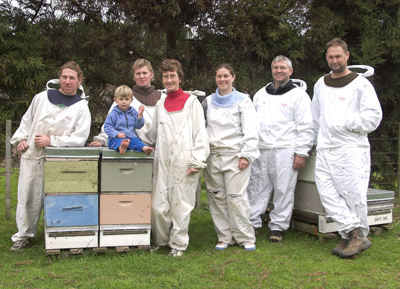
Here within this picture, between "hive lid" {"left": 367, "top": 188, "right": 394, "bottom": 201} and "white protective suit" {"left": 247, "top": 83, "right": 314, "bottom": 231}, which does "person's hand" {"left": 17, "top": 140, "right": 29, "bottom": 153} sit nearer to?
"white protective suit" {"left": 247, "top": 83, "right": 314, "bottom": 231}

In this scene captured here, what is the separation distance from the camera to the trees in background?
5.70 m

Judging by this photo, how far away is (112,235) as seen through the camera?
12.5ft

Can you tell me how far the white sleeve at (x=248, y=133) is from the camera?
3968 mm

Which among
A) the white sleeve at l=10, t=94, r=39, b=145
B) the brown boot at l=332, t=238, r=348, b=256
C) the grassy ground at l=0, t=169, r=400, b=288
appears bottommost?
the grassy ground at l=0, t=169, r=400, b=288

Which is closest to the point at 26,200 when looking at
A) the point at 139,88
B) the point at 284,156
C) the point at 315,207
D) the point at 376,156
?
the point at 139,88

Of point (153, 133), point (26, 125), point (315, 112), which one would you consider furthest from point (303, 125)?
point (26, 125)

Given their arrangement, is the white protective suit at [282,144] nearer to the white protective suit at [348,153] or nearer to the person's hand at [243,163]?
the white protective suit at [348,153]

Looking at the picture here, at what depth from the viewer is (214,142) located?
13.4 feet

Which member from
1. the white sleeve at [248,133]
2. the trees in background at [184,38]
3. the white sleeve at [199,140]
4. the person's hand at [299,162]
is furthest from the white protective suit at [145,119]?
the trees in background at [184,38]

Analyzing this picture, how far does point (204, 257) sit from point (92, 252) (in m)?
1.16

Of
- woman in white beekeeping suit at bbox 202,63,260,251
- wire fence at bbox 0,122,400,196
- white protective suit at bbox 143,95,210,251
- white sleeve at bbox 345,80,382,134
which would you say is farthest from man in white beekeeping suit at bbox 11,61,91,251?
wire fence at bbox 0,122,400,196

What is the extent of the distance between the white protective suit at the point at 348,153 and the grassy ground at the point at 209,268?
0.47m

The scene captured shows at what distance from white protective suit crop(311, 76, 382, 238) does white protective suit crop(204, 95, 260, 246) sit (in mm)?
816

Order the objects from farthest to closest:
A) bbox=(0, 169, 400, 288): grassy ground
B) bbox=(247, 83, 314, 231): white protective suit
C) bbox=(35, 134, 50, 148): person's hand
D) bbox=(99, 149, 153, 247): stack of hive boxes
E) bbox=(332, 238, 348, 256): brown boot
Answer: bbox=(247, 83, 314, 231): white protective suit, bbox=(332, 238, 348, 256): brown boot, bbox=(35, 134, 50, 148): person's hand, bbox=(99, 149, 153, 247): stack of hive boxes, bbox=(0, 169, 400, 288): grassy ground
